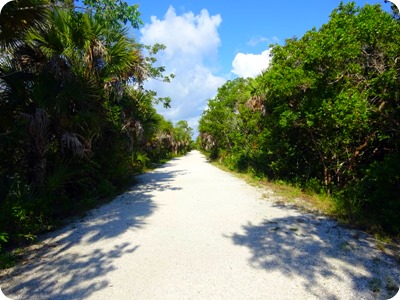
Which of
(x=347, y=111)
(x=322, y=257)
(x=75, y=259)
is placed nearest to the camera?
(x=322, y=257)

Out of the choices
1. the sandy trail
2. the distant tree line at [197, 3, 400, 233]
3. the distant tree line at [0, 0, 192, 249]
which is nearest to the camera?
the sandy trail

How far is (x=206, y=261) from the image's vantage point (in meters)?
3.93

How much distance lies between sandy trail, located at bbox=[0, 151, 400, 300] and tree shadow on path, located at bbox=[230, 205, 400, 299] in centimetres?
1

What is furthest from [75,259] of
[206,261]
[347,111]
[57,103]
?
[347,111]

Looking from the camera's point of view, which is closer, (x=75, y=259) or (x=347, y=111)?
(x=75, y=259)

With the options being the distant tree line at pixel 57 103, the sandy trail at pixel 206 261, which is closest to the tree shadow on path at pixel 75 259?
the sandy trail at pixel 206 261

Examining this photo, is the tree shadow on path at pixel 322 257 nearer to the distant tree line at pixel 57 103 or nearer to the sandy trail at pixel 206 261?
the sandy trail at pixel 206 261

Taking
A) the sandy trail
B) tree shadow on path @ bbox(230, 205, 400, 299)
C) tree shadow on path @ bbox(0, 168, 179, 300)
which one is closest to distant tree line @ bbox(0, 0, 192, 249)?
tree shadow on path @ bbox(0, 168, 179, 300)

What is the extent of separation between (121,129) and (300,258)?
809 cm

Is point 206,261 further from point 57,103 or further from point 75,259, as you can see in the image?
Answer: point 57,103

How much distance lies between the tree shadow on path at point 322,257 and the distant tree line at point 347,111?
1.16 m

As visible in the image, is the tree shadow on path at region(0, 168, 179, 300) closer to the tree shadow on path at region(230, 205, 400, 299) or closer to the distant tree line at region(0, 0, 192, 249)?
the distant tree line at region(0, 0, 192, 249)

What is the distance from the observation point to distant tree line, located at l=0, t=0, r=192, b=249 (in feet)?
15.0

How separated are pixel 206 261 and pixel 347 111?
4.39 metres
